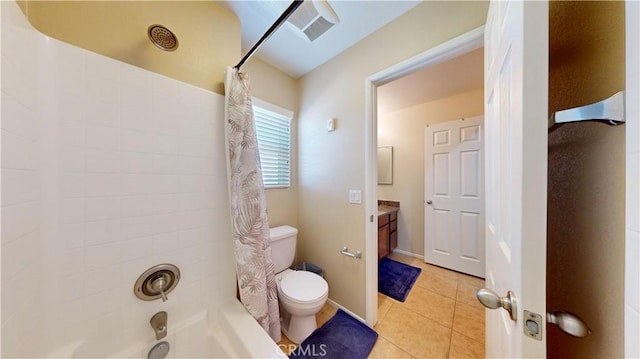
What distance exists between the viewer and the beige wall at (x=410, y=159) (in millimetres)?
2521

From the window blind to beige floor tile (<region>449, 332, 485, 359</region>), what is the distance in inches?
69.1

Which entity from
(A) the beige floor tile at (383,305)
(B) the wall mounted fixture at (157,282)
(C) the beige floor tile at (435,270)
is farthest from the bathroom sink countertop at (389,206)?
(B) the wall mounted fixture at (157,282)

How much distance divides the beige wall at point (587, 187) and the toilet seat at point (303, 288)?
41.9 inches

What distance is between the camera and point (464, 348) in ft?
4.18

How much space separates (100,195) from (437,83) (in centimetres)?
281

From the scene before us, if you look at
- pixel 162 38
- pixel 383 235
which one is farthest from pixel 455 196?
pixel 162 38

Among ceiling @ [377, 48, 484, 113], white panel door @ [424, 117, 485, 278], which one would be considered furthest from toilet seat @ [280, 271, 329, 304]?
ceiling @ [377, 48, 484, 113]

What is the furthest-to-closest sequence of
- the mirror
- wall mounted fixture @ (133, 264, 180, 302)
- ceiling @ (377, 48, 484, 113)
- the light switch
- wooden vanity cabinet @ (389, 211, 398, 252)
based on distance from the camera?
1. the mirror
2. wooden vanity cabinet @ (389, 211, 398, 252)
3. ceiling @ (377, 48, 484, 113)
4. the light switch
5. wall mounted fixture @ (133, 264, 180, 302)

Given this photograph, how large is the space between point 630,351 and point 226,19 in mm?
1967

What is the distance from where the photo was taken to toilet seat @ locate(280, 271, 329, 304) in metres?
1.27

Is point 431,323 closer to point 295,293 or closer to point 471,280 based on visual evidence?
point 471,280

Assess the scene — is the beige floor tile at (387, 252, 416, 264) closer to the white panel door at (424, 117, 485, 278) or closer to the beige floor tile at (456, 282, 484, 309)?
the white panel door at (424, 117, 485, 278)

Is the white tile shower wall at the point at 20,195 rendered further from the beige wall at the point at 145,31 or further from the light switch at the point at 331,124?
the light switch at the point at 331,124

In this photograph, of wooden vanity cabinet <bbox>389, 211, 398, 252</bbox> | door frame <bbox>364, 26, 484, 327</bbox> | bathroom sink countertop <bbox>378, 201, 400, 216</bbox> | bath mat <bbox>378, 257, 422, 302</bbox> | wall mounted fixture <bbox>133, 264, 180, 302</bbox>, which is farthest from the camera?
bathroom sink countertop <bbox>378, 201, 400, 216</bbox>
